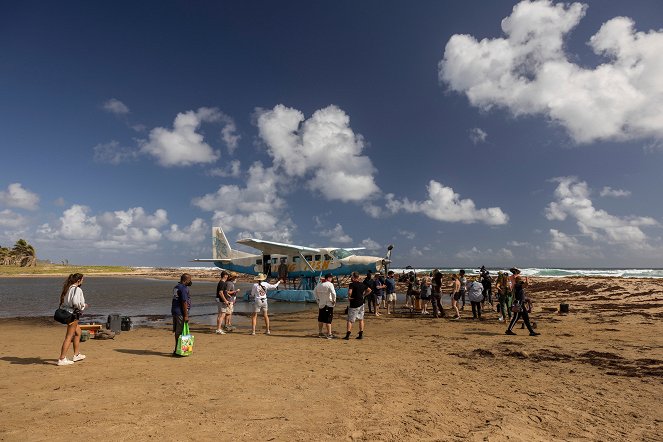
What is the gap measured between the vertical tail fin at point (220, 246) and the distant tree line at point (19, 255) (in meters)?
96.0

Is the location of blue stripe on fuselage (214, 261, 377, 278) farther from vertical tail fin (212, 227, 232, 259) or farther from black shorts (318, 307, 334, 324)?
black shorts (318, 307, 334, 324)

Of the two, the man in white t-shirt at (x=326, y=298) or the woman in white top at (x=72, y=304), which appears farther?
the man in white t-shirt at (x=326, y=298)

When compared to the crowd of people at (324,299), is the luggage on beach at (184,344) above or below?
below

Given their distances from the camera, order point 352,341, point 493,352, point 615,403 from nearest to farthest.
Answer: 1. point 615,403
2. point 493,352
3. point 352,341

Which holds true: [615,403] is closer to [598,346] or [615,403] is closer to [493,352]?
[493,352]

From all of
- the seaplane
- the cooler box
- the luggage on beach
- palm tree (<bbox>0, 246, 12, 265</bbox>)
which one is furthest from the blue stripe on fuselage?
palm tree (<bbox>0, 246, 12, 265</bbox>)

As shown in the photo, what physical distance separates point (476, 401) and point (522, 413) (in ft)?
2.13

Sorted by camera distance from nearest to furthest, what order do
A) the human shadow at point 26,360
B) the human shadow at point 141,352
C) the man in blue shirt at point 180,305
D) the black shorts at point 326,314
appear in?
the human shadow at point 26,360 < the man in blue shirt at point 180,305 < the human shadow at point 141,352 < the black shorts at point 326,314

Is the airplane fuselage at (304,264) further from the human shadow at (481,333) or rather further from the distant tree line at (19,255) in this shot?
the distant tree line at (19,255)

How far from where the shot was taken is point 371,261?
23.2 meters

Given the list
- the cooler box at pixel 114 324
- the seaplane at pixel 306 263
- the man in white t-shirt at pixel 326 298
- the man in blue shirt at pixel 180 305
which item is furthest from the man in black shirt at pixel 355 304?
the seaplane at pixel 306 263

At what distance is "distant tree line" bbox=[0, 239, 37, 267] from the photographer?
93.5 metres

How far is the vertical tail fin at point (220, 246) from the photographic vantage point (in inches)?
1332

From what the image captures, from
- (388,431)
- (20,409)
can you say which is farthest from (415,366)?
(20,409)
